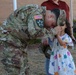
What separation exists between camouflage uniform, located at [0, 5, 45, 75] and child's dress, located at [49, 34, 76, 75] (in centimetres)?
64

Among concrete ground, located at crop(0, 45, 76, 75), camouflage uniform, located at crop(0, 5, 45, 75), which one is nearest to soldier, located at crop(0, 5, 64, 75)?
camouflage uniform, located at crop(0, 5, 45, 75)

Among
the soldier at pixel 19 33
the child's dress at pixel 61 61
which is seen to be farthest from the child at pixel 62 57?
the soldier at pixel 19 33

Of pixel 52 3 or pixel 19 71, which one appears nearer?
pixel 19 71

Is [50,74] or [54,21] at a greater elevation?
[54,21]

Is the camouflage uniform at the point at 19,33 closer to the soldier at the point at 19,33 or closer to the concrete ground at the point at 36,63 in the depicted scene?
the soldier at the point at 19,33

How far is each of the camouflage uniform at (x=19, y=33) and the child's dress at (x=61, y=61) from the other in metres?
0.64

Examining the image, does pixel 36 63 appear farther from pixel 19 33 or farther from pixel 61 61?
pixel 19 33

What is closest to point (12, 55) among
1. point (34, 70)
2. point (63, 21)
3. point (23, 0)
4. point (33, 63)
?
point (63, 21)

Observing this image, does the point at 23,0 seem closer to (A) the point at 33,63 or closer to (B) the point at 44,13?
(A) the point at 33,63

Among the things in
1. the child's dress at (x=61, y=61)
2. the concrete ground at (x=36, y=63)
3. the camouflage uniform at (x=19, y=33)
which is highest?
the camouflage uniform at (x=19, y=33)

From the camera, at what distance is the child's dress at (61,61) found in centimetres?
420

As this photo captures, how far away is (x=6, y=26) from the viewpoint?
356 cm

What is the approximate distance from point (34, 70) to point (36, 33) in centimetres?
248

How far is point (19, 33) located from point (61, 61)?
3.13 feet
